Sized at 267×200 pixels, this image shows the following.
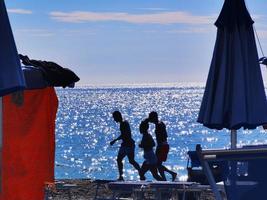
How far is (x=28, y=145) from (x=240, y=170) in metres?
2.11

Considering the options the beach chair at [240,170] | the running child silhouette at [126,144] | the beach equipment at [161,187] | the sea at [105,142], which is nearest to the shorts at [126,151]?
the running child silhouette at [126,144]

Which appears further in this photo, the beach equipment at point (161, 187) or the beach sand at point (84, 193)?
the beach sand at point (84, 193)

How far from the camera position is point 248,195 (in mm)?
7035

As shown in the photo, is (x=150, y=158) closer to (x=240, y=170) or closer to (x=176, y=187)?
(x=176, y=187)

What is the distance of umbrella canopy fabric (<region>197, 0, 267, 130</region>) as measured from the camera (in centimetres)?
986

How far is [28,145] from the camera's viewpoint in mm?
8156

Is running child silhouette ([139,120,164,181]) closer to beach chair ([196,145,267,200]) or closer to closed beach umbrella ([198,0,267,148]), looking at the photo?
closed beach umbrella ([198,0,267,148])

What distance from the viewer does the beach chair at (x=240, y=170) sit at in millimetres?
6941

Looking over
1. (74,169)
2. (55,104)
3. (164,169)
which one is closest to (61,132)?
(74,169)

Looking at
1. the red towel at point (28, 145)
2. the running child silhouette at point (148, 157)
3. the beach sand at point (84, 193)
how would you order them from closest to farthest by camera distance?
the red towel at point (28, 145)
the beach sand at point (84, 193)
the running child silhouette at point (148, 157)

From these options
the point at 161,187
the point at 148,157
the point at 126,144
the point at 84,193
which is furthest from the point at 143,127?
the point at 161,187

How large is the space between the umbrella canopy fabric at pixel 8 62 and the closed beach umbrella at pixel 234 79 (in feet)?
12.2

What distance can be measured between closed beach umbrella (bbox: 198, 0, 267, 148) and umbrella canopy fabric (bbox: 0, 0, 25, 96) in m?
3.72

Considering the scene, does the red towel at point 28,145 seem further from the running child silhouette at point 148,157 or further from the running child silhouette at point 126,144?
the running child silhouette at point 126,144
